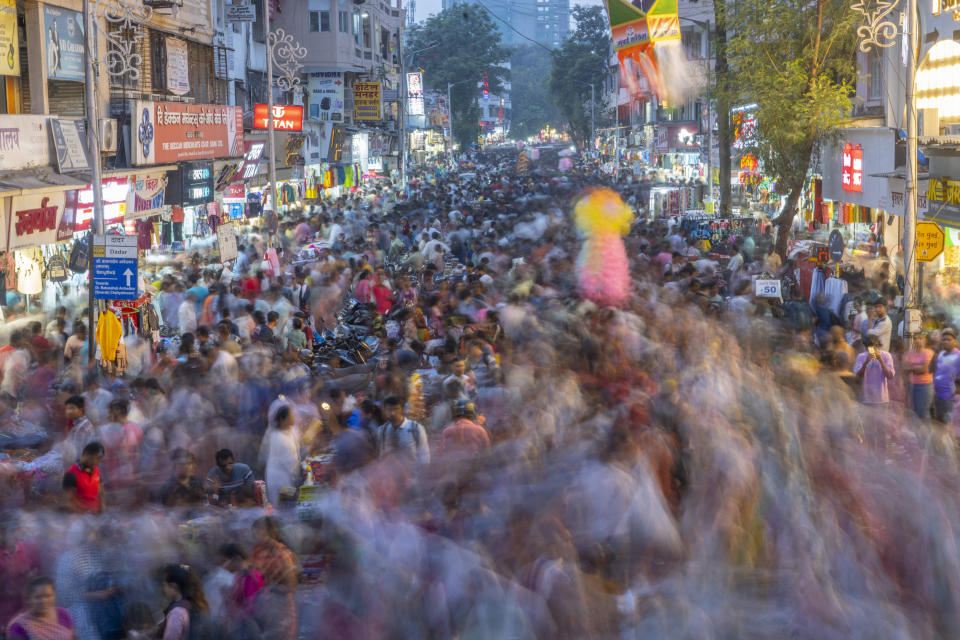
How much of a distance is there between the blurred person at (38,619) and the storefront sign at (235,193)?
84.5ft

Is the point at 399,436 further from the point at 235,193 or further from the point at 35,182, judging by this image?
the point at 235,193

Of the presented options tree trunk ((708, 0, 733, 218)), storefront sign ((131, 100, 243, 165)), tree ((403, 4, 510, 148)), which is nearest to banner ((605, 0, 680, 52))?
tree trunk ((708, 0, 733, 218))

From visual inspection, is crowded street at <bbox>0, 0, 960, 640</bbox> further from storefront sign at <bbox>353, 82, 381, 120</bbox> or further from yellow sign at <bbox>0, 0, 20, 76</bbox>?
storefront sign at <bbox>353, 82, 381, 120</bbox>

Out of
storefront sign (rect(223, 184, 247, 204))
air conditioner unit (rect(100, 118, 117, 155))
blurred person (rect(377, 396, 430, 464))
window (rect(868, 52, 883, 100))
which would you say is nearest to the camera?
blurred person (rect(377, 396, 430, 464))

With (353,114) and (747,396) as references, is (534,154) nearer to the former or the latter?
(353,114)

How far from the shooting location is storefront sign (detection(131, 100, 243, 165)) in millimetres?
22234

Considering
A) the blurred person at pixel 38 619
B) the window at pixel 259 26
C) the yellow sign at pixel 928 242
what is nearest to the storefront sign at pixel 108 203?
the yellow sign at pixel 928 242

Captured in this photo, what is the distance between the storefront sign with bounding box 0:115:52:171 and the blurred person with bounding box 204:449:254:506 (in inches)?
393

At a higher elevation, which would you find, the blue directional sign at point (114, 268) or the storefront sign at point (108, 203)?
the storefront sign at point (108, 203)

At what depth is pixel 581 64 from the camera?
317 ft

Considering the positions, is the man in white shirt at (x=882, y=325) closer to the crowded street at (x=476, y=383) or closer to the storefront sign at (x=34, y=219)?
the crowded street at (x=476, y=383)

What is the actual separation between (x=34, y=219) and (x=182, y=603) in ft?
41.6

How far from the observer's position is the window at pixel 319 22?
48.0 meters

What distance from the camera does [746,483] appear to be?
8320 mm
